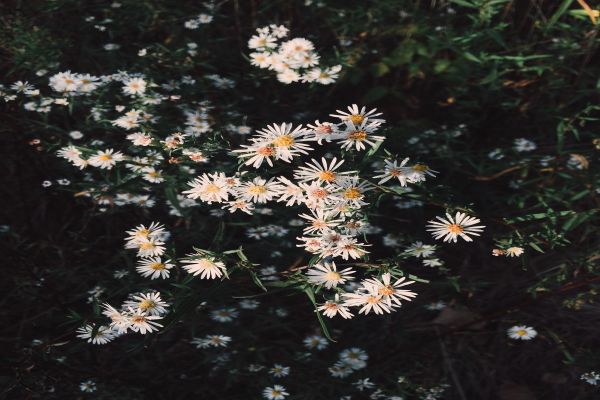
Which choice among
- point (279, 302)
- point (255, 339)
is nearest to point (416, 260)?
point (279, 302)

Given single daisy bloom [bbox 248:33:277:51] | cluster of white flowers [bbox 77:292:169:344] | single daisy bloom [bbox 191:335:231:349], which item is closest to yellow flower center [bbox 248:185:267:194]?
cluster of white flowers [bbox 77:292:169:344]

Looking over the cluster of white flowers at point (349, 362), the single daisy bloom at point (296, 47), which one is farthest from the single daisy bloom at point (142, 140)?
the cluster of white flowers at point (349, 362)

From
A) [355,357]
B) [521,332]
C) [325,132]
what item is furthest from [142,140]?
[521,332]

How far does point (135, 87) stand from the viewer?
220 cm

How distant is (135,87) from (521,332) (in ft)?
5.55

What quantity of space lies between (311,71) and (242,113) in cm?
43

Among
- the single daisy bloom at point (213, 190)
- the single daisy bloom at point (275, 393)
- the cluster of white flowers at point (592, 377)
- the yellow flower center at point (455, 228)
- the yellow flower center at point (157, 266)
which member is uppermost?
the single daisy bloom at point (213, 190)

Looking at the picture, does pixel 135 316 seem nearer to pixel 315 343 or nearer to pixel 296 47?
pixel 315 343

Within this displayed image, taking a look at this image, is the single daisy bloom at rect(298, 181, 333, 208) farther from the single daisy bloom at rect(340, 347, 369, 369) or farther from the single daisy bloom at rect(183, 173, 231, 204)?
the single daisy bloom at rect(340, 347, 369, 369)

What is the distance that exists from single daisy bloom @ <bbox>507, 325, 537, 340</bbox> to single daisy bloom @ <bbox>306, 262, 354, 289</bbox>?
966 mm

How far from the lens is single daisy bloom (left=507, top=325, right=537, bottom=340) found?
1.99 metres

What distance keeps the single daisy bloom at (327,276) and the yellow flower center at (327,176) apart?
0.20 m

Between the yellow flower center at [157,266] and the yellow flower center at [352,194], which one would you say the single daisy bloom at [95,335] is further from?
the yellow flower center at [352,194]

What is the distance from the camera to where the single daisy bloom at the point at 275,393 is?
183 centimetres
